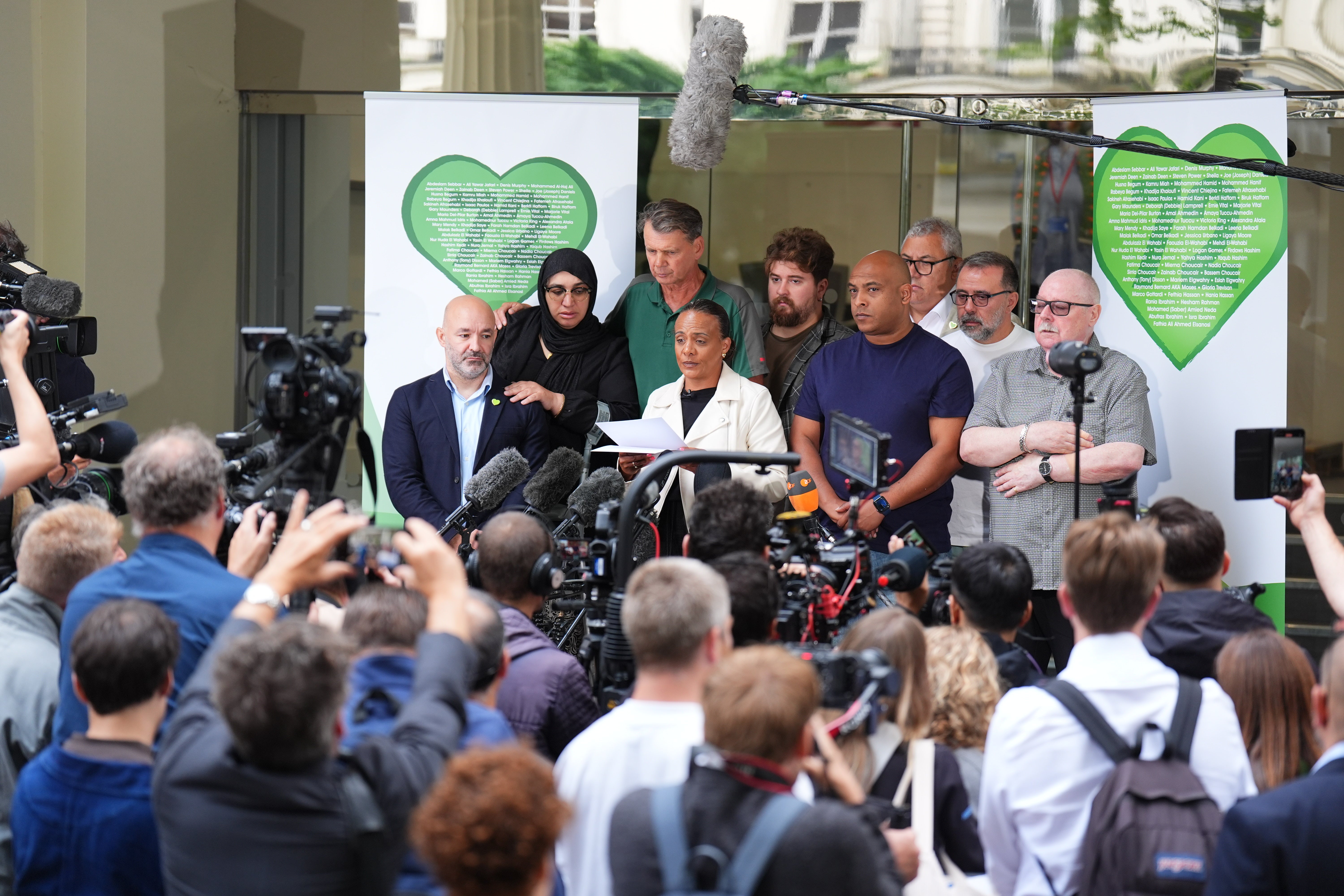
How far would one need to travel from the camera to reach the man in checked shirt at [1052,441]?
189 inches

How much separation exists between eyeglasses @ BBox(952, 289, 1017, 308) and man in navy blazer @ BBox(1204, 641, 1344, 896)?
3295mm

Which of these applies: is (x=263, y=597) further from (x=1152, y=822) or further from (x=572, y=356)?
(x=572, y=356)

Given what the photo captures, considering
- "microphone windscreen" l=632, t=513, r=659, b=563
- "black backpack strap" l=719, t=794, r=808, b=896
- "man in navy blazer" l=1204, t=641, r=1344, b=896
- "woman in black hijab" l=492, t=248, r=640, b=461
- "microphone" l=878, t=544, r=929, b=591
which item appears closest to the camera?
"black backpack strap" l=719, t=794, r=808, b=896

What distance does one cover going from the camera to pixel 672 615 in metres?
2.33

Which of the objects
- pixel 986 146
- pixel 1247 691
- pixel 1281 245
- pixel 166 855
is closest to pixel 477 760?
pixel 166 855

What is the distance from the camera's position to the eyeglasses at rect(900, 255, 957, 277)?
570 cm

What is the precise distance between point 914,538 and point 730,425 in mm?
1443

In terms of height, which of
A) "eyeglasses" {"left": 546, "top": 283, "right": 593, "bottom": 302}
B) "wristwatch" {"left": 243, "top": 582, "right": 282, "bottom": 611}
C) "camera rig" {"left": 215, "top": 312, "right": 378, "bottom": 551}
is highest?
"eyeglasses" {"left": 546, "top": 283, "right": 593, "bottom": 302}

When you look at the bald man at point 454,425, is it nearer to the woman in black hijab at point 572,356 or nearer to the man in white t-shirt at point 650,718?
the woman in black hijab at point 572,356

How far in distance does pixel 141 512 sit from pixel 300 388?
40 cm

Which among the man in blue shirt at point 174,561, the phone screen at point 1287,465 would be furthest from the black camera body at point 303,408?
the phone screen at point 1287,465

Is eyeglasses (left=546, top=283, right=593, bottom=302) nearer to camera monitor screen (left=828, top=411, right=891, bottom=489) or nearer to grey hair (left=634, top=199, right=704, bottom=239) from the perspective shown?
grey hair (left=634, top=199, right=704, bottom=239)

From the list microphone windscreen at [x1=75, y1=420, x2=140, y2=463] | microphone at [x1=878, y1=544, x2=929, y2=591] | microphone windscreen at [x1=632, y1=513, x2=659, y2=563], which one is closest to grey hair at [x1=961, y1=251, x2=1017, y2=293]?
microphone windscreen at [x1=632, y1=513, x2=659, y2=563]

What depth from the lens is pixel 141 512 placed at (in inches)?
107
